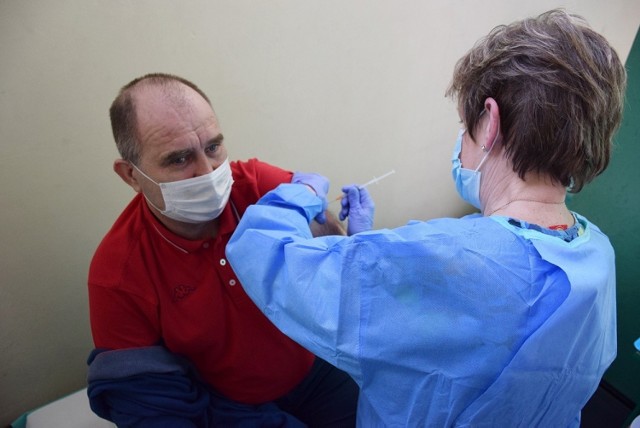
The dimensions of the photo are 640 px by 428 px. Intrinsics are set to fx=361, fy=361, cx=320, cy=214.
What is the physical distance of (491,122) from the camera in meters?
0.76

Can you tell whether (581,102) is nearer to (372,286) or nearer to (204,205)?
(372,286)

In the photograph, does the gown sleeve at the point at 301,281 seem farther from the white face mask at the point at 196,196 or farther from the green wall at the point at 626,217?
the green wall at the point at 626,217

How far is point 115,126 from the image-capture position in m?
0.94

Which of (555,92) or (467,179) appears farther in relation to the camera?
(467,179)

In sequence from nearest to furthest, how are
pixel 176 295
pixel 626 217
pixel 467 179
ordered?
pixel 467 179
pixel 176 295
pixel 626 217

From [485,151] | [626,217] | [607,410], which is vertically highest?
[485,151]

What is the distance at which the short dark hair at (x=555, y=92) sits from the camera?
2.27ft

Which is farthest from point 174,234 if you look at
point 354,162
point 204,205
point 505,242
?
point 354,162

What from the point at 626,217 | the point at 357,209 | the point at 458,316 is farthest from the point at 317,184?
the point at 626,217

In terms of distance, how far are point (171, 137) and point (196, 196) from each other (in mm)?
161

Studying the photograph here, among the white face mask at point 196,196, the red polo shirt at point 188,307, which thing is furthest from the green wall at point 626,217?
the white face mask at point 196,196

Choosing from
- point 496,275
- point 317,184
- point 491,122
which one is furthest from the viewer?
point 317,184

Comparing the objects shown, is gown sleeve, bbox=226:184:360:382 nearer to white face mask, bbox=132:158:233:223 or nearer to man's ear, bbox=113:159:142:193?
white face mask, bbox=132:158:233:223

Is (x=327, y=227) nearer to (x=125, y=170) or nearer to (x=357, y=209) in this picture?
(x=357, y=209)
